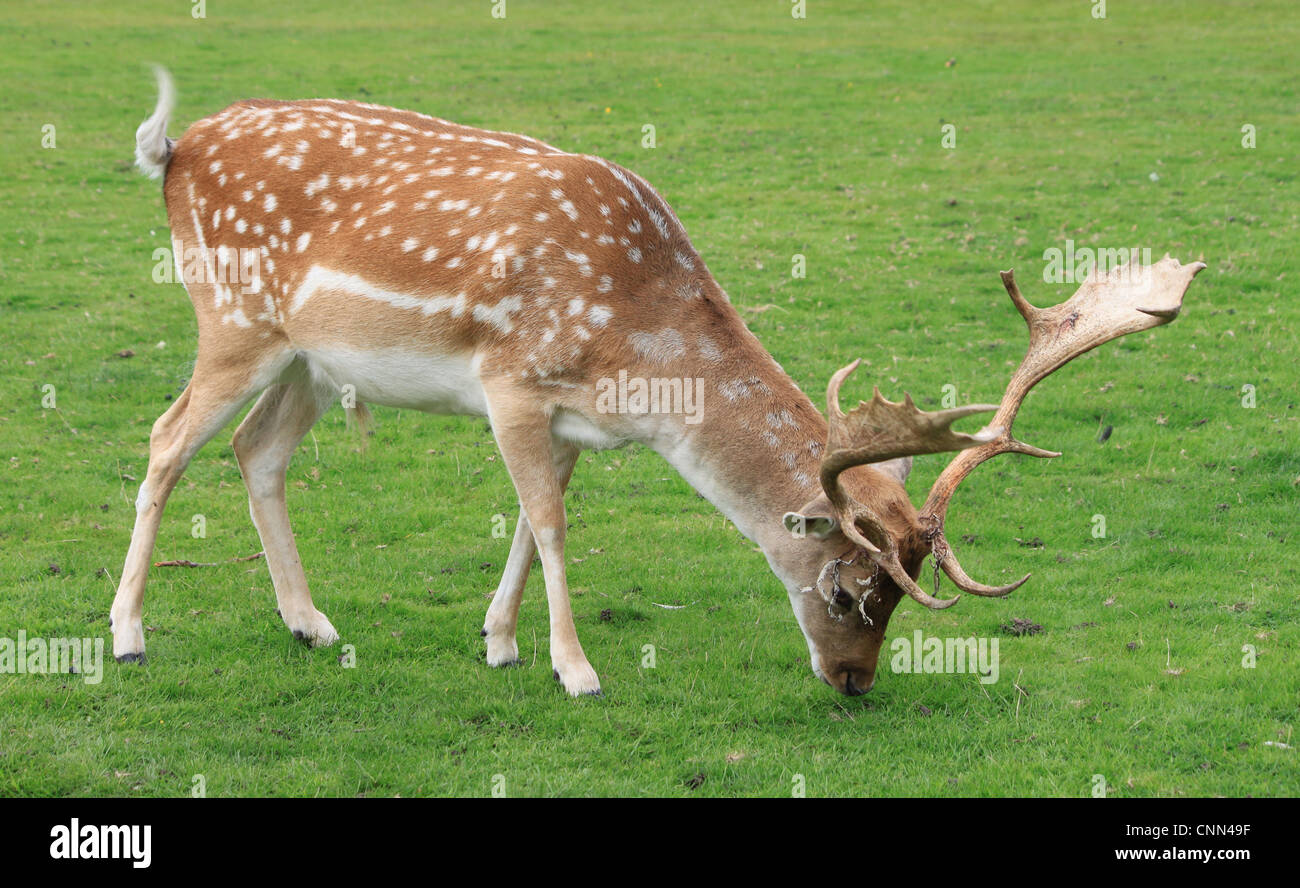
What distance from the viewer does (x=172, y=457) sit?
6.49 meters

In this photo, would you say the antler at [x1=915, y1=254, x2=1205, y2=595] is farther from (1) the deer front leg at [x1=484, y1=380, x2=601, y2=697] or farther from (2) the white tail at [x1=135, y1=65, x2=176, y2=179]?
(2) the white tail at [x1=135, y1=65, x2=176, y2=179]

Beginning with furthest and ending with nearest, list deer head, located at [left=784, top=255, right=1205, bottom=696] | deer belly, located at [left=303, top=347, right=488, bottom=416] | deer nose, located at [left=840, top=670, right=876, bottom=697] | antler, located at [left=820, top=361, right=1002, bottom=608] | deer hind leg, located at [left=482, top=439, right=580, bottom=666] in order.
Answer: deer hind leg, located at [left=482, top=439, right=580, bottom=666]
deer belly, located at [left=303, top=347, right=488, bottom=416]
deer nose, located at [left=840, top=670, right=876, bottom=697]
deer head, located at [left=784, top=255, right=1205, bottom=696]
antler, located at [left=820, top=361, right=1002, bottom=608]

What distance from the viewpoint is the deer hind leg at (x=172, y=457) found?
21.0 ft

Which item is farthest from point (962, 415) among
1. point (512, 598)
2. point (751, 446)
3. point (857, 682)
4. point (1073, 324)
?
point (512, 598)

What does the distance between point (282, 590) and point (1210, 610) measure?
4.94 m

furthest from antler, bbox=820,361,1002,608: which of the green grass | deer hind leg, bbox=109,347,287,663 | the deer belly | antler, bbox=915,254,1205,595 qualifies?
deer hind leg, bbox=109,347,287,663

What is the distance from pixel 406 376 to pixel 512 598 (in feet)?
4.06

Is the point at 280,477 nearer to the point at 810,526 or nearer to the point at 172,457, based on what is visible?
the point at 172,457

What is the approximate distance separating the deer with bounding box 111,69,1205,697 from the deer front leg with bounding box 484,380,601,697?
0.03 ft

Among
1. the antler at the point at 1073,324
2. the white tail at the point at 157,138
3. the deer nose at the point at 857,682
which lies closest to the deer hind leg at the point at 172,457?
the white tail at the point at 157,138

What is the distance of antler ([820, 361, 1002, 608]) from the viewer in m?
5.16

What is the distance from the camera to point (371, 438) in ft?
32.3

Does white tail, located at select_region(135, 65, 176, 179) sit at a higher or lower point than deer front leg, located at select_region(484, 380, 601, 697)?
higher
